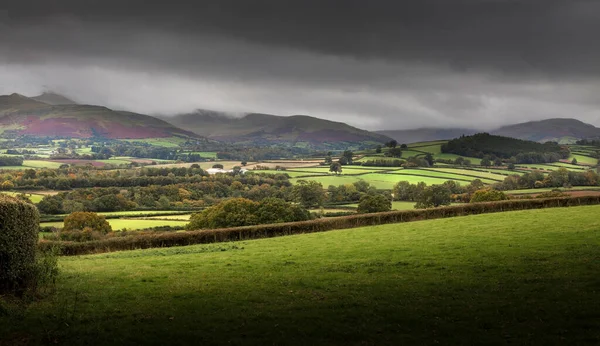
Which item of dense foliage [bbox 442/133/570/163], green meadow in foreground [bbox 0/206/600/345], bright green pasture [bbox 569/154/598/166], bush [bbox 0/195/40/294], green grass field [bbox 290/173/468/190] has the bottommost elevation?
green grass field [bbox 290/173/468/190]

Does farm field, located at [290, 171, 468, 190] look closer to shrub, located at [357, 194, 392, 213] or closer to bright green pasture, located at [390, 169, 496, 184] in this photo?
bright green pasture, located at [390, 169, 496, 184]

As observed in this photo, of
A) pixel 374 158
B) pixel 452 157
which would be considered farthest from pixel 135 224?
pixel 452 157

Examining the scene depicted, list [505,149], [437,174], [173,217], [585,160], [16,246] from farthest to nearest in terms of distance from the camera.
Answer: [505,149] → [585,160] → [437,174] → [173,217] → [16,246]

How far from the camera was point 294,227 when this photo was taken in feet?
130

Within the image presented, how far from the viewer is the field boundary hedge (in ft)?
111

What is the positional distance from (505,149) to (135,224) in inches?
5614

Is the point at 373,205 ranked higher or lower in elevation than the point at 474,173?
lower

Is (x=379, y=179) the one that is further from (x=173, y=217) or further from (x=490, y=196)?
(x=173, y=217)

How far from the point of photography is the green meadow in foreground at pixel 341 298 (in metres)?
12.7

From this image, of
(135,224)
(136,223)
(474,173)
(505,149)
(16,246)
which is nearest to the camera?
(16,246)

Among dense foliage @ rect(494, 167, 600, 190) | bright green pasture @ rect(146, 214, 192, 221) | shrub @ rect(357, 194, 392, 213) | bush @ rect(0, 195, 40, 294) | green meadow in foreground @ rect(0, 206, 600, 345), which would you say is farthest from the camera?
dense foliage @ rect(494, 167, 600, 190)

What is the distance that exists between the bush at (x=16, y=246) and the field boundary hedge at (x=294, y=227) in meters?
14.4

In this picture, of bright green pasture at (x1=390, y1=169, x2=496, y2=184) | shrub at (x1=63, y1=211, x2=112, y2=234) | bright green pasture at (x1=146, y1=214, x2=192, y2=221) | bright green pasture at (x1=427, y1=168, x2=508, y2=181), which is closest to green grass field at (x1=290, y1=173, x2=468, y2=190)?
bright green pasture at (x1=390, y1=169, x2=496, y2=184)

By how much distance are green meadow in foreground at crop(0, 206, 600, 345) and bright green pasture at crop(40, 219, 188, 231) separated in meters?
43.3
